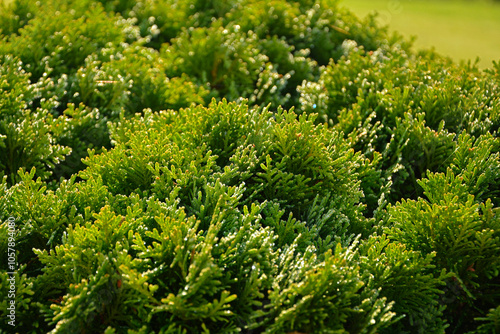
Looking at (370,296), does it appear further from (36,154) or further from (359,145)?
(36,154)

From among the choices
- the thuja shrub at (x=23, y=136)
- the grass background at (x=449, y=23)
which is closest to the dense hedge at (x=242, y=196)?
the thuja shrub at (x=23, y=136)

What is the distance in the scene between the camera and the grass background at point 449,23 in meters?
9.74

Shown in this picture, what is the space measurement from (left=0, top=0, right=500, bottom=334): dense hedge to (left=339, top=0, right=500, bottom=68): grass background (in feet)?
18.9

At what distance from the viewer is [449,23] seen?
1202 centimetres

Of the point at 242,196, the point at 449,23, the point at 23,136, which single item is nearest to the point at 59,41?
the point at 23,136

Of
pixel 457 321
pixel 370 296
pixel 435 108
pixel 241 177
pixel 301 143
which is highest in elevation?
pixel 435 108

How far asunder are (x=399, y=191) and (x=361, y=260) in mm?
1025

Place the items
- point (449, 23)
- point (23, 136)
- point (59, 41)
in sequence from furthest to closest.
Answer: point (449, 23) → point (59, 41) → point (23, 136)

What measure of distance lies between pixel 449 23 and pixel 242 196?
37.2ft

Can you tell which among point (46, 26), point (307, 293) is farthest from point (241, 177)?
point (46, 26)

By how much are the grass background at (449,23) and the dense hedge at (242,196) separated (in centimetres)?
575

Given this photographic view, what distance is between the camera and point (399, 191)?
3.34 m

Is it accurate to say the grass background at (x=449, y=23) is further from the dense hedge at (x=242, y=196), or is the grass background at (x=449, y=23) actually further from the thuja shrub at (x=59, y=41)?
the thuja shrub at (x=59, y=41)

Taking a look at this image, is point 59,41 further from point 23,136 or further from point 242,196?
point 242,196
